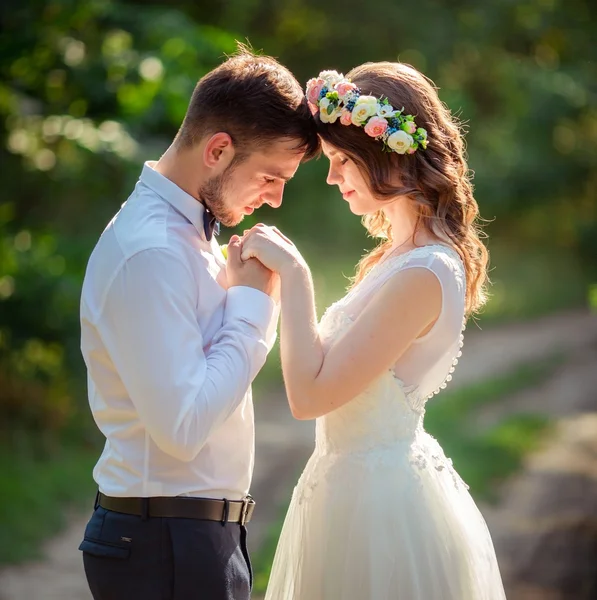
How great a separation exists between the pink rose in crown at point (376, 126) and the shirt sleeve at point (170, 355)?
0.70 m

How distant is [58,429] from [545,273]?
373 inches

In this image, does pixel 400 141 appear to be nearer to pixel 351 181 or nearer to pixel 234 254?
pixel 351 181

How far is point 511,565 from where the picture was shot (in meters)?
6.33

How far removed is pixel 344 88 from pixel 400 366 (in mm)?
790

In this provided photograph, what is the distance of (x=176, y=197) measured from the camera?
8.16 ft

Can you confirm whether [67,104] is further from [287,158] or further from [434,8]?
[434,8]

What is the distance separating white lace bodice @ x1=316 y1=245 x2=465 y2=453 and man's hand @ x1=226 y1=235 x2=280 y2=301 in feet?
1.08

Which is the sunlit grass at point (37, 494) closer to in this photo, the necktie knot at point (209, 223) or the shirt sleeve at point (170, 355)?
the necktie knot at point (209, 223)

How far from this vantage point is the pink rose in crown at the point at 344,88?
9.08 ft

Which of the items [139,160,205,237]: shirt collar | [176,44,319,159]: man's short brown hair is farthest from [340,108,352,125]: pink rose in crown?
[139,160,205,237]: shirt collar

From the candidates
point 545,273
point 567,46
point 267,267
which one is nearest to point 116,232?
point 267,267

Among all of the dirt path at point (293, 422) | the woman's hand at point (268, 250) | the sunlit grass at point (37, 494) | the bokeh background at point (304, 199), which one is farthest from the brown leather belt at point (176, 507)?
the sunlit grass at point (37, 494)

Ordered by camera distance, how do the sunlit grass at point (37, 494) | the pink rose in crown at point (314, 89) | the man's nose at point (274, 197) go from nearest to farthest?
the man's nose at point (274, 197)
the pink rose in crown at point (314, 89)
the sunlit grass at point (37, 494)

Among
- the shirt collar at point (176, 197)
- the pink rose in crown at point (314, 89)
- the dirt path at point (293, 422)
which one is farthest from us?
the dirt path at point (293, 422)
